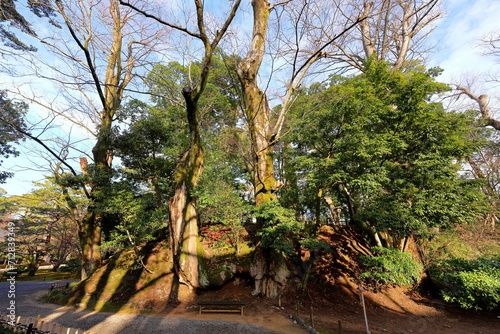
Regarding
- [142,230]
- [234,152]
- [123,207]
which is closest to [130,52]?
[234,152]

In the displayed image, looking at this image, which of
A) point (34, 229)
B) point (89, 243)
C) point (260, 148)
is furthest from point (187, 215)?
point (34, 229)

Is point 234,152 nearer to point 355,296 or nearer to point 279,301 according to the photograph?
point 279,301

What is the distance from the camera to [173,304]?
29.1 feet

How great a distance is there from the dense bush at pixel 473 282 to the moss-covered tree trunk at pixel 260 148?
6.64 metres

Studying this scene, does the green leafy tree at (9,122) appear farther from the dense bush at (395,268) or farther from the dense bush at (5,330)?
the dense bush at (395,268)

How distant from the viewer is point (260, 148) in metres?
10.4

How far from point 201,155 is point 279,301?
7774mm

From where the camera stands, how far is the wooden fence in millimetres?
4930

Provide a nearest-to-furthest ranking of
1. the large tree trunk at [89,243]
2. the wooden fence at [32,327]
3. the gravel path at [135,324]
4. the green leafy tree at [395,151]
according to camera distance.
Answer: the wooden fence at [32,327], the gravel path at [135,324], the green leafy tree at [395,151], the large tree trunk at [89,243]

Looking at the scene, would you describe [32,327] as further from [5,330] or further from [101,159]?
[101,159]

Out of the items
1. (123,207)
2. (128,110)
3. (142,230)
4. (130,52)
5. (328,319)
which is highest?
(130,52)

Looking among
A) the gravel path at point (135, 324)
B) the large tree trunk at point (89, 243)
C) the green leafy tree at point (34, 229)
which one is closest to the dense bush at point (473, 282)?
the gravel path at point (135, 324)

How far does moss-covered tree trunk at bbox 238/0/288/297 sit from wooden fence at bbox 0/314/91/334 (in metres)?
6.27

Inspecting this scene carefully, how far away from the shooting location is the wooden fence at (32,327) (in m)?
4.93
